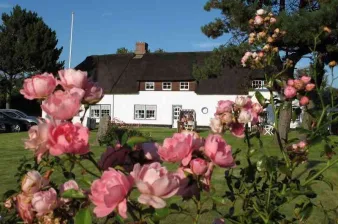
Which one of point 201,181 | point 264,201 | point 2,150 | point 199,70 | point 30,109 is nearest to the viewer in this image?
point 201,181

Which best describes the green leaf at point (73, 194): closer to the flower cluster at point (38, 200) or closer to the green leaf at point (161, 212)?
the flower cluster at point (38, 200)

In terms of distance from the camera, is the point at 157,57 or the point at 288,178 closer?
the point at 288,178

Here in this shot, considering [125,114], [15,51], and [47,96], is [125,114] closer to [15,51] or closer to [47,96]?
[15,51]

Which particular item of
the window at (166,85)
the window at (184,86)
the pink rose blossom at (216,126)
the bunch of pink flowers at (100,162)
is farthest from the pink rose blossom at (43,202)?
the window at (166,85)

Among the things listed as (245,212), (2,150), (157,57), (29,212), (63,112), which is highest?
(157,57)

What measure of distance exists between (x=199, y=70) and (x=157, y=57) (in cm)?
2566

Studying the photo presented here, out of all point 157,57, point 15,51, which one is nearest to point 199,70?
point 157,57

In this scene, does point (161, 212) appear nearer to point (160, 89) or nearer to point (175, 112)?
point (175, 112)

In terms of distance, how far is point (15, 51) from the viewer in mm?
43938

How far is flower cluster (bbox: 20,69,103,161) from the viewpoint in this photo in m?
1.25

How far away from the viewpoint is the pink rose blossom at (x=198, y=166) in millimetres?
1328

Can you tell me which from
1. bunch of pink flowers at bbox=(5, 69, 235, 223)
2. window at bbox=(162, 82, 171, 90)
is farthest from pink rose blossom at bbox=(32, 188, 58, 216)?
window at bbox=(162, 82, 171, 90)

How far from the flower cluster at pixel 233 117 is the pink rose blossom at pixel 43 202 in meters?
0.63

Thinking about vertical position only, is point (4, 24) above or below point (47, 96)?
above
